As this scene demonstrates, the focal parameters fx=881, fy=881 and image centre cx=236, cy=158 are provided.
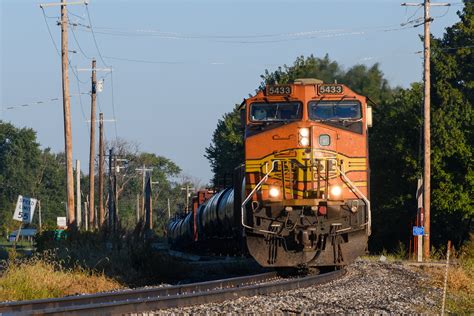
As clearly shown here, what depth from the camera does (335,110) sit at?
1911cm

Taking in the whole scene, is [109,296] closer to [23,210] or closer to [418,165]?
[23,210]

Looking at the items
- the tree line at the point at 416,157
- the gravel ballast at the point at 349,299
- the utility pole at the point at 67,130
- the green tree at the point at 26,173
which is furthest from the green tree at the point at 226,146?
the gravel ballast at the point at 349,299

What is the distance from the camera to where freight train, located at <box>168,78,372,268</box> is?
59.7 ft

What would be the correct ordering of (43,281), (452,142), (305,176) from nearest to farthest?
(305,176)
(43,281)
(452,142)

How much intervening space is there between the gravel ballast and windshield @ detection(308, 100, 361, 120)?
3525 millimetres

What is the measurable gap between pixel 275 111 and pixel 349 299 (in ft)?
18.7

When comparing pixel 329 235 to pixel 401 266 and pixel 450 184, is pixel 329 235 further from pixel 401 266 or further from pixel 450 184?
pixel 450 184

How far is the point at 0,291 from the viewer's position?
16.9 metres

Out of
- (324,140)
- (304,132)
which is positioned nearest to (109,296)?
(304,132)

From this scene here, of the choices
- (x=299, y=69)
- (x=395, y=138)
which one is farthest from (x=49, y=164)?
(x=395, y=138)

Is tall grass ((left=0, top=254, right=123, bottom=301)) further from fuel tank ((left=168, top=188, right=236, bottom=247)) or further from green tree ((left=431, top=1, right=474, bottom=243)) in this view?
green tree ((left=431, top=1, right=474, bottom=243))

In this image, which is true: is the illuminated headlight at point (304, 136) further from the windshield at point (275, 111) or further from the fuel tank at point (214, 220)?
the fuel tank at point (214, 220)

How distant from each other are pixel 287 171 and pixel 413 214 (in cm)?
2673

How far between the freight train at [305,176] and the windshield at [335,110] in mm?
22
